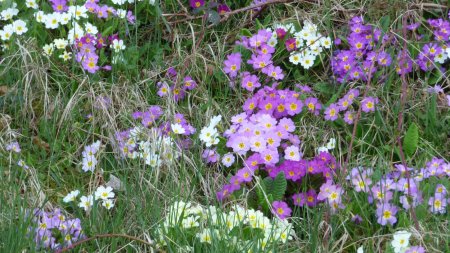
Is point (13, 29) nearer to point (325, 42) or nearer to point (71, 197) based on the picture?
point (71, 197)

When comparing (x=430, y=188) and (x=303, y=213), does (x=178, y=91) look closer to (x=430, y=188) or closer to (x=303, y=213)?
(x=303, y=213)

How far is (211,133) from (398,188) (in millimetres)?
780

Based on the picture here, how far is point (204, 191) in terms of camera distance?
3.07 m

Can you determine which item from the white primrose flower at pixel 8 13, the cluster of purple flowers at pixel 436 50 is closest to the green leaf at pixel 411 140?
the cluster of purple flowers at pixel 436 50

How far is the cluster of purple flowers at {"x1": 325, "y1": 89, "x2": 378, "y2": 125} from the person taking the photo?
3348 millimetres

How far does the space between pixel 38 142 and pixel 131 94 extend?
44 cm

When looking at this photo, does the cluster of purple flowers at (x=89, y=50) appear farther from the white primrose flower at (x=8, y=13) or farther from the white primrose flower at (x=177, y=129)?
the white primrose flower at (x=177, y=129)

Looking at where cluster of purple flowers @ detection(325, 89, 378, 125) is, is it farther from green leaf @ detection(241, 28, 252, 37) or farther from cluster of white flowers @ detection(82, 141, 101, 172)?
cluster of white flowers @ detection(82, 141, 101, 172)

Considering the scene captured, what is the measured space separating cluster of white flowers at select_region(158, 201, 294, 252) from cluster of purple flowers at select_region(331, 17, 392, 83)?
2.87ft

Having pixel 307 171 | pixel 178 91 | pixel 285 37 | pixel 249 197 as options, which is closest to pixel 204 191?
pixel 249 197

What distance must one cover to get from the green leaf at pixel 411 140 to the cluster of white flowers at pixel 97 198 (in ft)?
3.78

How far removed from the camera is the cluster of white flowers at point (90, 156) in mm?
3192

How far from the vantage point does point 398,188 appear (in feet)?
9.52

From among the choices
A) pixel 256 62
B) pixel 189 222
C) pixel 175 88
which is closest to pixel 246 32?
pixel 256 62
